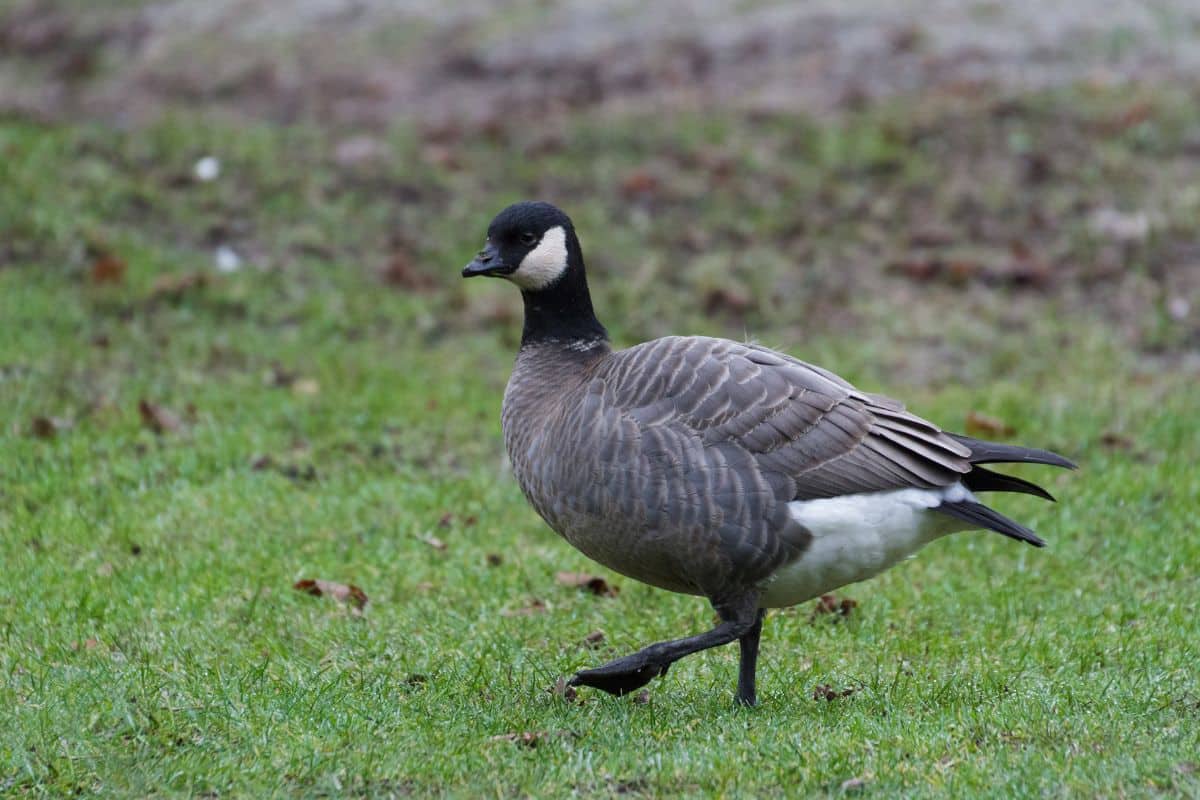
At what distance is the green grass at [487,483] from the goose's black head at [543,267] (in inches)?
50.0

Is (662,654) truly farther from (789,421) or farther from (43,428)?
(43,428)

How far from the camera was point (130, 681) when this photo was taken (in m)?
5.11

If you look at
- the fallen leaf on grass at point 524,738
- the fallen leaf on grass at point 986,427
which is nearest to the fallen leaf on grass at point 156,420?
the fallen leaf on grass at point 524,738

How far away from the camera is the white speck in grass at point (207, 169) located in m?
12.0

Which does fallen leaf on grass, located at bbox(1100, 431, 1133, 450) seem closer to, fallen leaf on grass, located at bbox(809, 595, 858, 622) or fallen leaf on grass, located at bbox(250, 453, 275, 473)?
fallen leaf on grass, located at bbox(809, 595, 858, 622)

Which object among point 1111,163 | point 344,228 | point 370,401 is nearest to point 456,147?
point 344,228

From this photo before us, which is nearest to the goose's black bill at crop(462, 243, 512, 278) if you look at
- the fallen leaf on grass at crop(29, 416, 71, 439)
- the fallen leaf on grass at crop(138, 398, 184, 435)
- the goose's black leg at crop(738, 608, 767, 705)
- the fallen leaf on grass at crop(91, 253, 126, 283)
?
the goose's black leg at crop(738, 608, 767, 705)

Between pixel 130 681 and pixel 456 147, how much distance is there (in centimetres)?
840

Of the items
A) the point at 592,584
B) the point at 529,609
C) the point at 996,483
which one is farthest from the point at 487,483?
the point at 996,483

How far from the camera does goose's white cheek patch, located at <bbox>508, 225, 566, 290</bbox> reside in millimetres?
5980

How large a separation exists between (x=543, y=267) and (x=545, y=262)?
2 centimetres

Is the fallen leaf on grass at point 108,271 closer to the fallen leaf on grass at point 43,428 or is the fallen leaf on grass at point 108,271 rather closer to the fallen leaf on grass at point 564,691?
the fallen leaf on grass at point 43,428

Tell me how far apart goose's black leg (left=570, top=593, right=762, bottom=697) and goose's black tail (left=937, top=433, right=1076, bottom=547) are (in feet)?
2.60

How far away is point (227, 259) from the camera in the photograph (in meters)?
11.0
